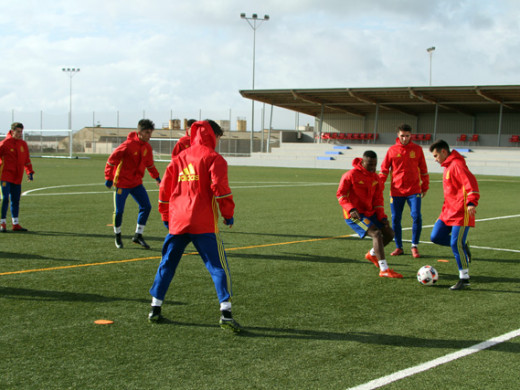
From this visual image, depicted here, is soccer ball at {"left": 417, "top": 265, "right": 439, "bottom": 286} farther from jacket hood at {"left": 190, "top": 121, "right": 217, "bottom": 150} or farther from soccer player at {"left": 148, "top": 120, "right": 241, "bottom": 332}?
jacket hood at {"left": 190, "top": 121, "right": 217, "bottom": 150}

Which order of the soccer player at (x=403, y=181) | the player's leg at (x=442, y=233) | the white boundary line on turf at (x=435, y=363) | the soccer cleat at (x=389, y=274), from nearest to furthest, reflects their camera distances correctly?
1. the white boundary line on turf at (x=435, y=363)
2. the player's leg at (x=442, y=233)
3. the soccer cleat at (x=389, y=274)
4. the soccer player at (x=403, y=181)

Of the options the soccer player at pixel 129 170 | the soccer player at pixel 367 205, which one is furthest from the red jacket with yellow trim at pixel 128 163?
the soccer player at pixel 367 205

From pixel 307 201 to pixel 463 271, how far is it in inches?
445

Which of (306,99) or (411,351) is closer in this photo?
(411,351)

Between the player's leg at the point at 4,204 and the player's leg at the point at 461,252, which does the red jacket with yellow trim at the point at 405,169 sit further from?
the player's leg at the point at 4,204

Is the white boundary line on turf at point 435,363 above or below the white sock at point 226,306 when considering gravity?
below

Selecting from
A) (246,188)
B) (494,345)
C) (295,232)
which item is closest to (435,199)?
(246,188)

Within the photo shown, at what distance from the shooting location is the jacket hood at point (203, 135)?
5652 millimetres

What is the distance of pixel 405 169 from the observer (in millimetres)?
9805

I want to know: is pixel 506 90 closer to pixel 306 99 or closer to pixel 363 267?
pixel 306 99

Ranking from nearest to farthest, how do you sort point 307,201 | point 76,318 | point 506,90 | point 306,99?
1. point 76,318
2. point 307,201
3. point 506,90
4. point 306,99

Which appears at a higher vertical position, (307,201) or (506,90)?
(506,90)

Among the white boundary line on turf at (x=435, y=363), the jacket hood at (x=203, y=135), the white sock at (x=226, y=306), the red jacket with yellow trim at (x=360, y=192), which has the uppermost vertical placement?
the jacket hood at (x=203, y=135)

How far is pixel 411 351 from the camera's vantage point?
16.4ft
